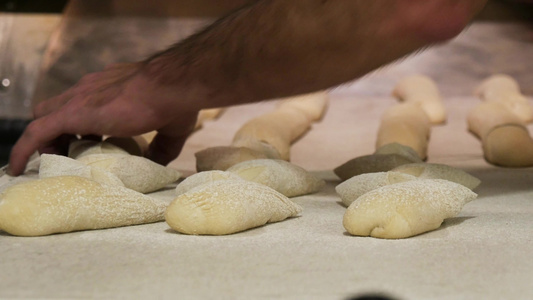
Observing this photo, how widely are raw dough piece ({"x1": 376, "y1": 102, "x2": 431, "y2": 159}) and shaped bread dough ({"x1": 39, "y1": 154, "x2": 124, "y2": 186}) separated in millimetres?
768

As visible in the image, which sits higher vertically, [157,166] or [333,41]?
[333,41]

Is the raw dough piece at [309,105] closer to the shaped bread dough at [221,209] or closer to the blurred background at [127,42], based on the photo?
the blurred background at [127,42]

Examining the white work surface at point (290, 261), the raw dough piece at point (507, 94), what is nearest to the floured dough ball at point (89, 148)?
the white work surface at point (290, 261)

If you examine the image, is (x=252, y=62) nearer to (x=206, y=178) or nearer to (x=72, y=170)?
(x=206, y=178)

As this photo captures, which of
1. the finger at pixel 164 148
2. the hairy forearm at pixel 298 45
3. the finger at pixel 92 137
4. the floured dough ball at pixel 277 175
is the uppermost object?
the hairy forearm at pixel 298 45

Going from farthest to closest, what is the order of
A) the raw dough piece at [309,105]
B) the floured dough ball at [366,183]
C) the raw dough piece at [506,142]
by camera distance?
the raw dough piece at [309,105]
the raw dough piece at [506,142]
the floured dough ball at [366,183]

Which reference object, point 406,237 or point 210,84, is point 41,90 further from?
point 406,237

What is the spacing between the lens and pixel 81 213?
1052mm

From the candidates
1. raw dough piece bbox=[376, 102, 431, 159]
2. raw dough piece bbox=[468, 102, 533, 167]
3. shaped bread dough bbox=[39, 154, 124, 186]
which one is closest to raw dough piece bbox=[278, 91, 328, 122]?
raw dough piece bbox=[376, 102, 431, 159]

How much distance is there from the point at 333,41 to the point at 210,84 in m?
0.25

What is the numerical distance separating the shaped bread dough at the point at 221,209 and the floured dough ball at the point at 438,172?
0.32 m

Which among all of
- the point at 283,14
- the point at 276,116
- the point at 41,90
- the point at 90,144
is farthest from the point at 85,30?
the point at 283,14

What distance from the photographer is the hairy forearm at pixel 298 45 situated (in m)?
1.29

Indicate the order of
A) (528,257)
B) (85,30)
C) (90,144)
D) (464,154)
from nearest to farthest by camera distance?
(528,257) < (90,144) < (464,154) < (85,30)
